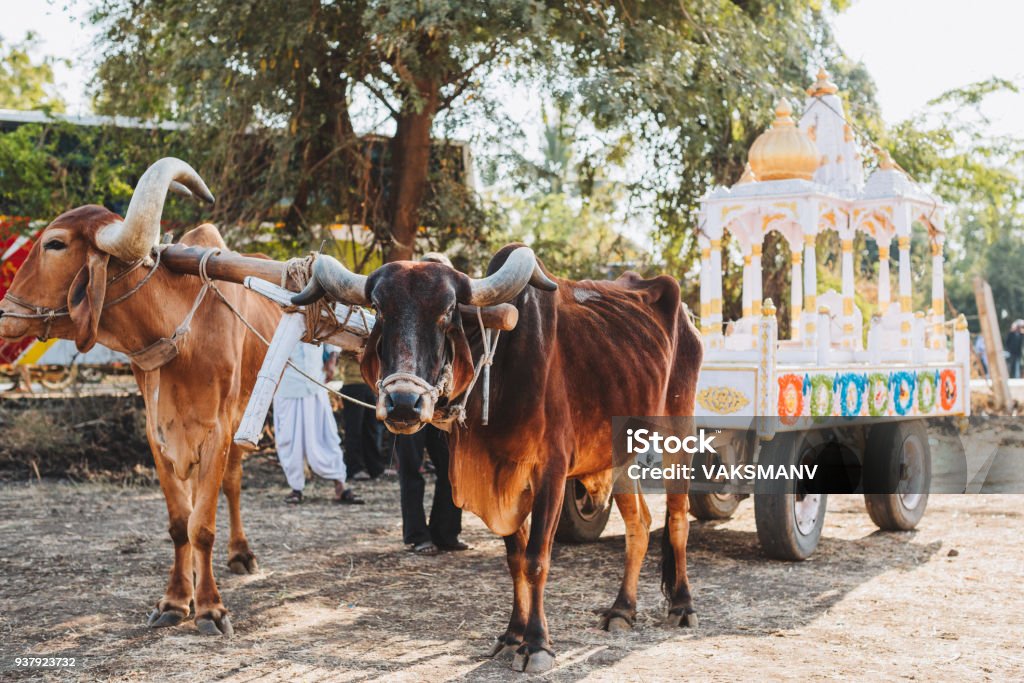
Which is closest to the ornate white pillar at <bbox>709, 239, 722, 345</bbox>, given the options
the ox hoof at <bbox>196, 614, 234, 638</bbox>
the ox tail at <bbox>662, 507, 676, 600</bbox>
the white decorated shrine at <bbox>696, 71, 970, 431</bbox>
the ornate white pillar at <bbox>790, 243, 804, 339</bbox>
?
the white decorated shrine at <bbox>696, 71, 970, 431</bbox>

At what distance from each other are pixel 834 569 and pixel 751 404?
121 cm

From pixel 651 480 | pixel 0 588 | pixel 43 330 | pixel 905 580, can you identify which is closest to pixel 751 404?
pixel 651 480

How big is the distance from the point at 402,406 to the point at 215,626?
2.01 m

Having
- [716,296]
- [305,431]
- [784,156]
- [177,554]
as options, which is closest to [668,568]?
[177,554]

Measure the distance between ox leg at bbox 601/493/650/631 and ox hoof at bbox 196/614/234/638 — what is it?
1765mm

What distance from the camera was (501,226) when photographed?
1198 centimetres

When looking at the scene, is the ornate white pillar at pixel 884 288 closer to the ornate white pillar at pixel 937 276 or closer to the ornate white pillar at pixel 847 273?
the ornate white pillar at pixel 937 276

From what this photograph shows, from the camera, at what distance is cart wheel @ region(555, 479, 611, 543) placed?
7.08 meters

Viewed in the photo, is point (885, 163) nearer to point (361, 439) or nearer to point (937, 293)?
point (937, 293)

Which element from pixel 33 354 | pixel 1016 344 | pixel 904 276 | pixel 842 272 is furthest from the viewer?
pixel 1016 344

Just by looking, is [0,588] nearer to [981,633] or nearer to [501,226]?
[981,633]

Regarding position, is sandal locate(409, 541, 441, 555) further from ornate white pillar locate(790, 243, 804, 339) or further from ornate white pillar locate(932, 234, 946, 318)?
ornate white pillar locate(932, 234, 946, 318)

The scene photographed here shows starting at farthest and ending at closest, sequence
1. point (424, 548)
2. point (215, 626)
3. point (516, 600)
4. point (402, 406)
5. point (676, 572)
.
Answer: point (424, 548) → point (676, 572) → point (215, 626) → point (516, 600) → point (402, 406)

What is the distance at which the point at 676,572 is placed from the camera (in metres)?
5.34
